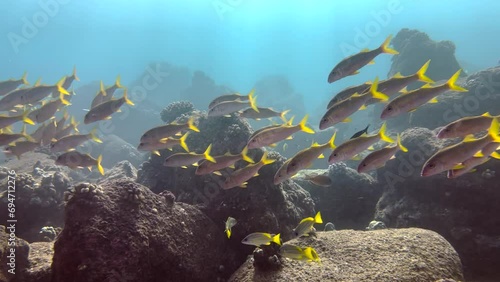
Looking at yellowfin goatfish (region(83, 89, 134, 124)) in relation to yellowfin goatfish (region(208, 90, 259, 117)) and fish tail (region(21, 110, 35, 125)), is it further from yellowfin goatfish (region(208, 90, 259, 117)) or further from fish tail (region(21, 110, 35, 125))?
yellowfin goatfish (region(208, 90, 259, 117))

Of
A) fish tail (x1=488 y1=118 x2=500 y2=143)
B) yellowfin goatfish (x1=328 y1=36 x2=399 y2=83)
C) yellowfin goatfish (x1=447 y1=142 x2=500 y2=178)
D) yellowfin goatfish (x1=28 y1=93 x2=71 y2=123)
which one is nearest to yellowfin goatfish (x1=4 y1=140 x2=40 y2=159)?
yellowfin goatfish (x1=28 y1=93 x2=71 y2=123)

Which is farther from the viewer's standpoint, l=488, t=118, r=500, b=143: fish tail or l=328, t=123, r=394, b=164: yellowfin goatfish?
l=328, t=123, r=394, b=164: yellowfin goatfish

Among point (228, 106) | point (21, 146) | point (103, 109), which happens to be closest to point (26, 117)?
point (21, 146)

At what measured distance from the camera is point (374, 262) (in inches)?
159

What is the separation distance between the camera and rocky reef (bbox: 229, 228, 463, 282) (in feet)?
12.5

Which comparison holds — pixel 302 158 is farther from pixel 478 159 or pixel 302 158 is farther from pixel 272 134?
pixel 478 159

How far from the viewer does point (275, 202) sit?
6105 mm

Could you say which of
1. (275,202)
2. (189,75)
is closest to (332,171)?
(275,202)

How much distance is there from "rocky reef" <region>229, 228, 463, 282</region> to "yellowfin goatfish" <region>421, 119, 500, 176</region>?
1421mm

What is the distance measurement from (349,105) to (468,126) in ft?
5.15

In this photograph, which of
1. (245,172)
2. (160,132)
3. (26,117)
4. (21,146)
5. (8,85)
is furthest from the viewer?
(8,85)

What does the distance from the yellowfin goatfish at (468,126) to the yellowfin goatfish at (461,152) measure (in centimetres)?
27

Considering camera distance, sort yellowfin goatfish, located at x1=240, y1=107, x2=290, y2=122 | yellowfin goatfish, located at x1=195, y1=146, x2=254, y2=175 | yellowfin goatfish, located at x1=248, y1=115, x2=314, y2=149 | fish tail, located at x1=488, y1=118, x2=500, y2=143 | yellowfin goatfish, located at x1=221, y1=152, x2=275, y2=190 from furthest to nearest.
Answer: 1. yellowfin goatfish, located at x1=240, y1=107, x2=290, y2=122
2. yellowfin goatfish, located at x1=195, y1=146, x2=254, y2=175
3. yellowfin goatfish, located at x1=248, y1=115, x2=314, y2=149
4. yellowfin goatfish, located at x1=221, y1=152, x2=275, y2=190
5. fish tail, located at x1=488, y1=118, x2=500, y2=143

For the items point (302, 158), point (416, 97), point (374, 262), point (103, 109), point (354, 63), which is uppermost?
point (354, 63)
